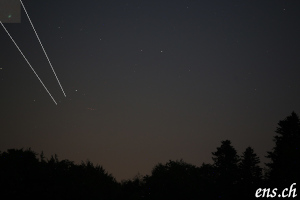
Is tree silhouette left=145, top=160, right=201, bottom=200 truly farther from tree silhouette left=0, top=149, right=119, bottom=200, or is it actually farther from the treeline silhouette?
tree silhouette left=0, top=149, right=119, bottom=200

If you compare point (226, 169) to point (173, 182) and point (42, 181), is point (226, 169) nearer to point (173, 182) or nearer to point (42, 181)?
point (173, 182)

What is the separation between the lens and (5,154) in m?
46.6

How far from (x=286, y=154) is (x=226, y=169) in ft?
106

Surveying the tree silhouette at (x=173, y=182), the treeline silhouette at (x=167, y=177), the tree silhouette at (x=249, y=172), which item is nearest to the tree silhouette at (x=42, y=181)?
the treeline silhouette at (x=167, y=177)

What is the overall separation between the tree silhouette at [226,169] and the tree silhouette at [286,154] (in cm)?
1919

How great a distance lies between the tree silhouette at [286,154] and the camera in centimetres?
3665

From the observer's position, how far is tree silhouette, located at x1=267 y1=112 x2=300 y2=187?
36.6 meters

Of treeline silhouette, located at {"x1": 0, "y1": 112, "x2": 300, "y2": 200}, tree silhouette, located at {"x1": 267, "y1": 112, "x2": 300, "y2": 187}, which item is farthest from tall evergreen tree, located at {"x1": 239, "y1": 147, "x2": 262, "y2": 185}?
tree silhouette, located at {"x1": 267, "y1": 112, "x2": 300, "y2": 187}

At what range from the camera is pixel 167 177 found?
6278cm

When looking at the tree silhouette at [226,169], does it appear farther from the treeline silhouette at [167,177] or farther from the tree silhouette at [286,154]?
the tree silhouette at [286,154]

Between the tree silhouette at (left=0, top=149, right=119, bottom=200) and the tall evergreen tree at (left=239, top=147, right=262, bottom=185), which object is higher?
the tall evergreen tree at (left=239, top=147, right=262, bottom=185)

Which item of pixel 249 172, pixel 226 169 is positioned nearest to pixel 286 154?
pixel 249 172

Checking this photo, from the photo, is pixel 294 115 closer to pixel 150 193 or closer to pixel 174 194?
pixel 174 194

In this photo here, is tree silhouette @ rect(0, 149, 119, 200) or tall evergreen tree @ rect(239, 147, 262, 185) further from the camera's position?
tall evergreen tree @ rect(239, 147, 262, 185)
